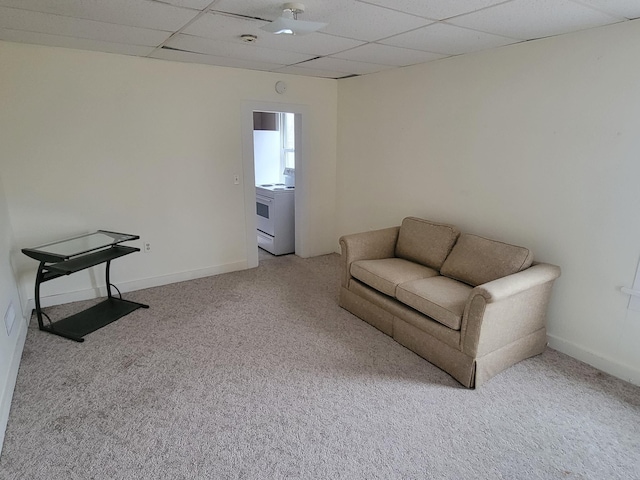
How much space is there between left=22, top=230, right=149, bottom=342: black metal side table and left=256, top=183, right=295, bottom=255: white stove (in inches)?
81.9

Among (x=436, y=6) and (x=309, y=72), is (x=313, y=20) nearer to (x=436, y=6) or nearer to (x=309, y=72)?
(x=436, y=6)

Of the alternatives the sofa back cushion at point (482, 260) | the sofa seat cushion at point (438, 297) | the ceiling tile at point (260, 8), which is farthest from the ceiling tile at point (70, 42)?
the sofa back cushion at point (482, 260)

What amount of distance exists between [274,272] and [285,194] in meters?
1.22

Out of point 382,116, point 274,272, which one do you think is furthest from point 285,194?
point 382,116

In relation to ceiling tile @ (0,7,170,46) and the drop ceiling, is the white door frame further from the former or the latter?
ceiling tile @ (0,7,170,46)

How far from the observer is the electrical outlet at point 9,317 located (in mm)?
2459

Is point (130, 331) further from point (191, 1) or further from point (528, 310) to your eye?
point (528, 310)

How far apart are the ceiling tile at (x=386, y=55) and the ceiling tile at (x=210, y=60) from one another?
35.6 inches

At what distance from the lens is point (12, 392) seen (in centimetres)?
226

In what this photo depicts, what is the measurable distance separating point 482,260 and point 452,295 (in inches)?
16.8

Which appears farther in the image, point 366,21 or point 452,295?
point 452,295

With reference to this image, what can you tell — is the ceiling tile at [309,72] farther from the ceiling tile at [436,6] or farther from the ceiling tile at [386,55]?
the ceiling tile at [436,6]

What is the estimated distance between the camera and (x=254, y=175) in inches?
169

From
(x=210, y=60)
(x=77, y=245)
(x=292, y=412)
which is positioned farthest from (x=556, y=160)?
(x=77, y=245)
